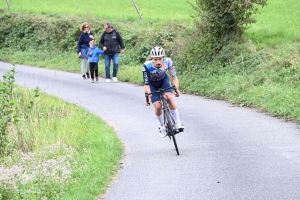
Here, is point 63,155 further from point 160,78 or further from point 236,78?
point 236,78

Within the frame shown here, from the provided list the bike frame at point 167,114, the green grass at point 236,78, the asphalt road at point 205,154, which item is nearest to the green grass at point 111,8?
the green grass at point 236,78

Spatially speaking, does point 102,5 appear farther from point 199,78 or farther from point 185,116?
point 185,116

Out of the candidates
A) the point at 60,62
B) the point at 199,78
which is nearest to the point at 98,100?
the point at 199,78

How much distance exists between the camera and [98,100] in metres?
19.3

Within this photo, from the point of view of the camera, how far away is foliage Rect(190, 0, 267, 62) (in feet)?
70.4

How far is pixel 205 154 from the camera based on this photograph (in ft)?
38.2

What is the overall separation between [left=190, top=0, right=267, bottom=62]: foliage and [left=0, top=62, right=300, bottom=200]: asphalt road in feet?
10.7

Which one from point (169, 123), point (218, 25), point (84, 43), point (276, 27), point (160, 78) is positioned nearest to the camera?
point (169, 123)

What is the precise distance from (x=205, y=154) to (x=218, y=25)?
1090 cm

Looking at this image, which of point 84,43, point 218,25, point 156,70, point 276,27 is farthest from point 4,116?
point 276,27

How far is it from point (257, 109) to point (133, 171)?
656cm

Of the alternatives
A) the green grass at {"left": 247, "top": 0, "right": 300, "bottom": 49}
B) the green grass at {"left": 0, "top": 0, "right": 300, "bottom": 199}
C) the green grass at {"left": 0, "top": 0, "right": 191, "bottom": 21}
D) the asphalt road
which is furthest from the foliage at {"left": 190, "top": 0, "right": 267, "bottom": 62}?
the green grass at {"left": 0, "top": 0, "right": 191, "bottom": 21}

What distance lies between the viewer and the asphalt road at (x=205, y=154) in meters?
9.23

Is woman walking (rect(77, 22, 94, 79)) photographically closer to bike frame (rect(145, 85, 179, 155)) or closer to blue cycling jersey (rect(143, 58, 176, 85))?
blue cycling jersey (rect(143, 58, 176, 85))
